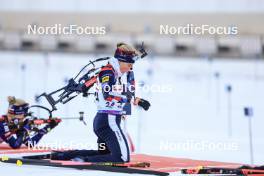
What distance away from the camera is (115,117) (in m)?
5.54

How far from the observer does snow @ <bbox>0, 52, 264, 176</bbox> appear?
7641mm

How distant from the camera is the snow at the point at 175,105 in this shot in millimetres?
7641

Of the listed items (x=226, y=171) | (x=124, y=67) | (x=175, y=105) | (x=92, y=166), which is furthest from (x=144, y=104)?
(x=175, y=105)

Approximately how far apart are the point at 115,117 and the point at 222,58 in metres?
13.8

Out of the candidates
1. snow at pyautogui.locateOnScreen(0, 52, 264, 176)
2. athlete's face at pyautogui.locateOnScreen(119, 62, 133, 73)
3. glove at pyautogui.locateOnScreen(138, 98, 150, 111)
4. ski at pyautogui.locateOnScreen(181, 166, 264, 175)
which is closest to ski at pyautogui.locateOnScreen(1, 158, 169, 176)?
snow at pyautogui.locateOnScreen(0, 52, 264, 176)

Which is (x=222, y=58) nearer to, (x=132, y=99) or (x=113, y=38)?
(x=113, y=38)

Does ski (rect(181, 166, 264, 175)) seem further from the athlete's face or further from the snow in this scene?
the athlete's face

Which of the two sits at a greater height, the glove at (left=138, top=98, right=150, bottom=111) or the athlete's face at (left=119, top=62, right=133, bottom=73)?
the athlete's face at (left=119, top=62, right=133, bottom=73)

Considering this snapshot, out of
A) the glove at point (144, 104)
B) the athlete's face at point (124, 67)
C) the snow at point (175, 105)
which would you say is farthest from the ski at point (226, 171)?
the athlete's face at point (124, 67)

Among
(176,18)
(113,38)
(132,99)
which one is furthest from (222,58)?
(132,99)

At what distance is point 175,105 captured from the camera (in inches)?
474

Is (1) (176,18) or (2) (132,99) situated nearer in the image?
(2) (132,99)

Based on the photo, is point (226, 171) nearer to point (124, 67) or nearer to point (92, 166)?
point (92, 166)

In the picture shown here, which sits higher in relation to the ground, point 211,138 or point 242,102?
point 242,102
